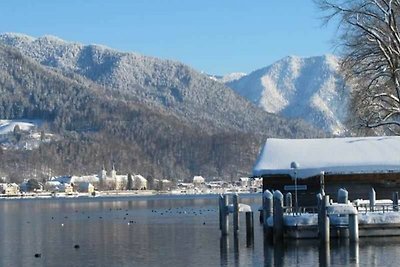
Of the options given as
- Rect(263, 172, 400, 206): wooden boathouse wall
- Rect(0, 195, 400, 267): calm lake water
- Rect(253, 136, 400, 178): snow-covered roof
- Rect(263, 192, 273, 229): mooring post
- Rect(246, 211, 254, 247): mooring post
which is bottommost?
Rect(0, 195, 400, 267): calm lake water

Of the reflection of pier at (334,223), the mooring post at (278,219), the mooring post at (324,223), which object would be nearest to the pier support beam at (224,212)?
the reflection of pier at (334,223)

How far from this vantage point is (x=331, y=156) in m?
57.8

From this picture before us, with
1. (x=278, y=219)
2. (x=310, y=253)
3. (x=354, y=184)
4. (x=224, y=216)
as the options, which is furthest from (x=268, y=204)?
(x=354, y=184)

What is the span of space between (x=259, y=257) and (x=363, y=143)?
18284 millimetres

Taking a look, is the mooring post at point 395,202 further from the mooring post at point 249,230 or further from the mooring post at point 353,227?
the mooring post at point 249,230

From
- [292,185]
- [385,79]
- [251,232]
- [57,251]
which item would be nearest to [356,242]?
[251,232]

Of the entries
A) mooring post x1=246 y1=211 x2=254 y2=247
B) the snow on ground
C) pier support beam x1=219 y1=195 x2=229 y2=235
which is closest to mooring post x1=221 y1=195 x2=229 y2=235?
pier support beam x1=219 y1=195 x2=229 y2=235

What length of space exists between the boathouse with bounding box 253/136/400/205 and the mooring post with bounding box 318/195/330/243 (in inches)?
349

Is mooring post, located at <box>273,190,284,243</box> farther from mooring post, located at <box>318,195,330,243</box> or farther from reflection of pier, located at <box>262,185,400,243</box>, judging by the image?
mooring post, located at <box>318,195,330,243</box>

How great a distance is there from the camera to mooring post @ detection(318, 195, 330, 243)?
151 feet

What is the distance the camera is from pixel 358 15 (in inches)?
2376

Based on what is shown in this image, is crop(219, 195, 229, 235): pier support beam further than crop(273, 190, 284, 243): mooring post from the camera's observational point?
Yes

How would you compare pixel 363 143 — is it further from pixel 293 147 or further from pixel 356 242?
pixel 356 242

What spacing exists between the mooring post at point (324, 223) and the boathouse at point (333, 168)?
886cm
